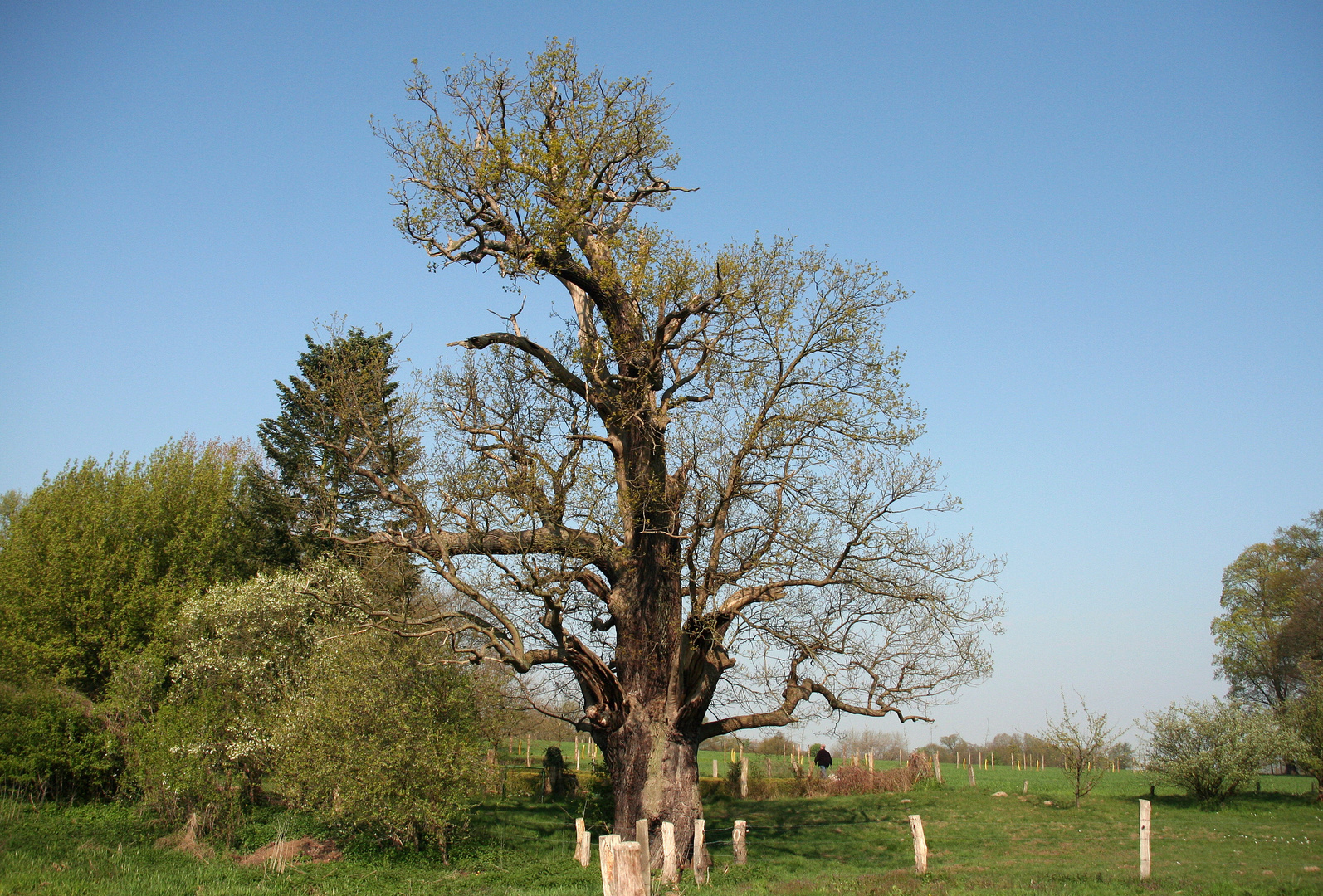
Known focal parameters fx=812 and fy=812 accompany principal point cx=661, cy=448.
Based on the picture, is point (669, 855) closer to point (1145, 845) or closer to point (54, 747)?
point (1145, 845)

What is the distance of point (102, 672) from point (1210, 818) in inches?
1387

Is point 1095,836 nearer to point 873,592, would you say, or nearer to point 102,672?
point 873,592

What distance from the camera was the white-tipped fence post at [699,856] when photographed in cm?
1482

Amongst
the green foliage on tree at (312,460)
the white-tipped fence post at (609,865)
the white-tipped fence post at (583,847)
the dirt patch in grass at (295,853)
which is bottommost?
the dirt patch in grass at (295,853)

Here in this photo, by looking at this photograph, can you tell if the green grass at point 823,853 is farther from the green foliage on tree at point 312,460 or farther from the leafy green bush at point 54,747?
the green foliage on tree at point 312,460

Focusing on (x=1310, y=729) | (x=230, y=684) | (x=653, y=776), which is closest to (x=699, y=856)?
(x=653, y=776)

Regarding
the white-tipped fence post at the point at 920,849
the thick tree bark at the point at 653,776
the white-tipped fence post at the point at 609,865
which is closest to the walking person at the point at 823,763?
the white-tipped fence post at the point at 920,849

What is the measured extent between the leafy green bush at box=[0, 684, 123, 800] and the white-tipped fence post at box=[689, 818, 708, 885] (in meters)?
16.9

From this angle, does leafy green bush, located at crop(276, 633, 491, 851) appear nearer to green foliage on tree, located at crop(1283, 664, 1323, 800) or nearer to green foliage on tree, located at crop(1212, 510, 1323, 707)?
green foliage on tree, located at crop(1283, 664, 1323, 800)

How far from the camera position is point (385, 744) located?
16422 millimetres

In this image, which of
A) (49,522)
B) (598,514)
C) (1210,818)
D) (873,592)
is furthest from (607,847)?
(49,522)

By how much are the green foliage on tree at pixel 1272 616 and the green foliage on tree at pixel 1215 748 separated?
17551 millimetres

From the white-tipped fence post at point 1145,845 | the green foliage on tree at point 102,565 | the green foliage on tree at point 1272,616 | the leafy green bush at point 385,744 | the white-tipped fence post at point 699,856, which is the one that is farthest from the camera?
the green foliage on tree at point 1272,616

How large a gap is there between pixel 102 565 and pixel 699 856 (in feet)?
72.7
